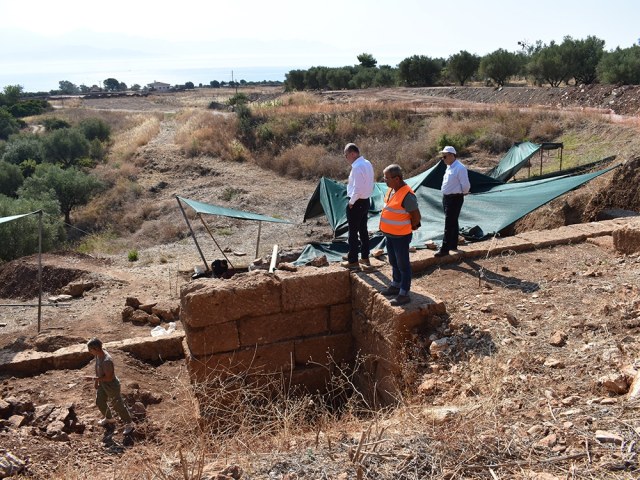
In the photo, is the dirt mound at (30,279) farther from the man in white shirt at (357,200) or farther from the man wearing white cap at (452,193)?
the man wearing white cap at (452,193)

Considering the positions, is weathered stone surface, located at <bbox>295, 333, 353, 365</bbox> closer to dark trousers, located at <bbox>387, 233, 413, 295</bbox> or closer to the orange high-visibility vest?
dark trousers, located at <bbox>387, 233, 413, 295</bbox>

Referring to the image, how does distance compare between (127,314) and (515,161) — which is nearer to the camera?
(127,314)

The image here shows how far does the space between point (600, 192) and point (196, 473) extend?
9.07 metres

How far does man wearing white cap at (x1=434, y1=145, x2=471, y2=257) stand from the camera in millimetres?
7496

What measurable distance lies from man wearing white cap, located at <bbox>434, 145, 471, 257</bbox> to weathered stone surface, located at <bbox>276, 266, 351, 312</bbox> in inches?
58.4

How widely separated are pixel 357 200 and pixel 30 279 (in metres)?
9.01

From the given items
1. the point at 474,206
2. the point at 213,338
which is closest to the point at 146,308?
the point at 213,338

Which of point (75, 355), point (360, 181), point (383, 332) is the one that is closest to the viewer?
point (383, 332)

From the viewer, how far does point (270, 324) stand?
661cm

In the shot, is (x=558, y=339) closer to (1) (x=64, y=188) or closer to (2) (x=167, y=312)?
(2) (x=167, y=312)

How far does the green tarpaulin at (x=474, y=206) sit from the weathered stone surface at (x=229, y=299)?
326 centimetres

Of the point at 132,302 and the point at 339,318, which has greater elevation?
the point at 339,318

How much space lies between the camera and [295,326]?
673 cm

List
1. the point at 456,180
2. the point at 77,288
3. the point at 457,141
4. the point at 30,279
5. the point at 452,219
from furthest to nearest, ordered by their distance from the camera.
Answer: the point at 457,141 < the point at 30,279 < the point at 77,288 < the point at 452,219 < the point at 456,180
